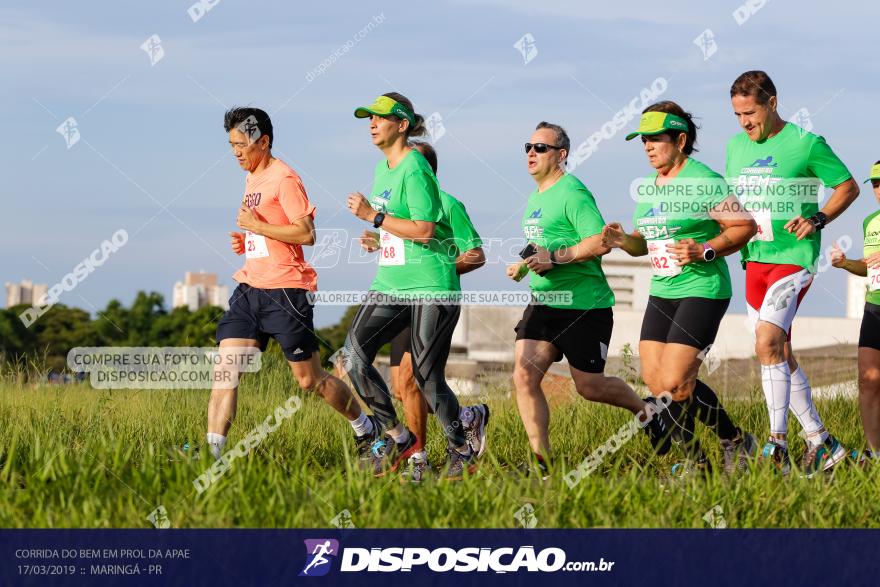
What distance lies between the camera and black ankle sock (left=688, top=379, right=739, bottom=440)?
733 cm

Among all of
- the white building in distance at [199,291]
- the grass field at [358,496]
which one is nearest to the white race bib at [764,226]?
the grass field at [358,496]

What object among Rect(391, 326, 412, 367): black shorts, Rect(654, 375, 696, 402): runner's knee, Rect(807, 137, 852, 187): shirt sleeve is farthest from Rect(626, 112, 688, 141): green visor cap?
Rect(391, 326, 412, 367): black shorts

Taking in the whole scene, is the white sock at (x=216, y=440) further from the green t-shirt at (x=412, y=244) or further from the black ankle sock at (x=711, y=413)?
the black ankle sock at (x=711, y=413)

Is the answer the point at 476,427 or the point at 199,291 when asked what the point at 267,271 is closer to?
the point at 476,427

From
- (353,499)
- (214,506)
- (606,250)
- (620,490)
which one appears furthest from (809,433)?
(214,506)

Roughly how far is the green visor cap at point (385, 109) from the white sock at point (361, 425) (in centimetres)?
185

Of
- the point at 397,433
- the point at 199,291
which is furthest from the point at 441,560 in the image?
the point at 199,291

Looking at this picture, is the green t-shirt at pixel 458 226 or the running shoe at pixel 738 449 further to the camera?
the green t-shirt at pixel 458 226

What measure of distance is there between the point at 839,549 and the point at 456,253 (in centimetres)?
312

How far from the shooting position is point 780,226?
24.0 feet

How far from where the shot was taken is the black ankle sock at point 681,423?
7.26 metres

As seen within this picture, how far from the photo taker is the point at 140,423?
8.23 metres

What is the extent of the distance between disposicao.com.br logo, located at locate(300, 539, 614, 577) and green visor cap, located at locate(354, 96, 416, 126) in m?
3.02

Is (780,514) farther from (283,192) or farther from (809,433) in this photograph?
(283,192)
